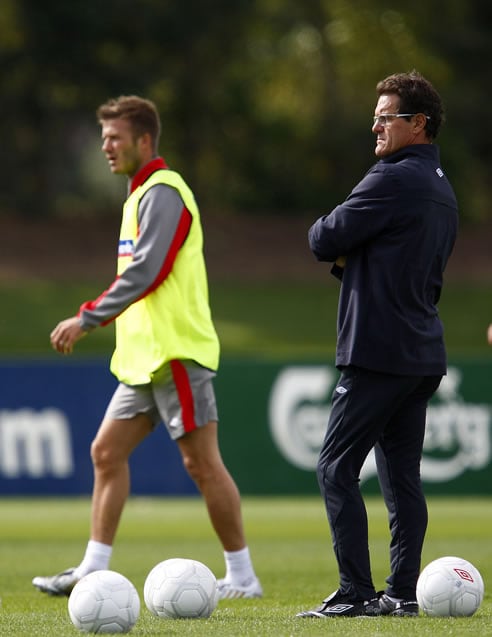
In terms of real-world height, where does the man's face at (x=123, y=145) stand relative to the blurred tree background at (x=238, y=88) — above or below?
below

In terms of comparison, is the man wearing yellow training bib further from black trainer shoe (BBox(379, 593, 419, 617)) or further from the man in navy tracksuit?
black trainer shoe (BBox(379, 593, 419, 617))

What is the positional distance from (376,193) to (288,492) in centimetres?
962

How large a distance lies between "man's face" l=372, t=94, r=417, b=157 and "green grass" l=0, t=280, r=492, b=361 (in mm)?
21520

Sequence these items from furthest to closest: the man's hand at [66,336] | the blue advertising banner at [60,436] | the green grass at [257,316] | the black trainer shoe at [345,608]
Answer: the green grass at [257,316]
the blue advertising banner at [60,436]
the man's hand at [66,336]
the black trainer shoe at [345,608]

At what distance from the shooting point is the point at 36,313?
103 feet

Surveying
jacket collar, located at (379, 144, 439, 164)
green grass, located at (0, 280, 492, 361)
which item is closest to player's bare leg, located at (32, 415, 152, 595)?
jacket collar, located at (379, 144, 439, 164)

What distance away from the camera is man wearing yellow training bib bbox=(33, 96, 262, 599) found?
301 inches

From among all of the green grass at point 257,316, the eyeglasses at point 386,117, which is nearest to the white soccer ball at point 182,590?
the eyeglasses at point 386,117

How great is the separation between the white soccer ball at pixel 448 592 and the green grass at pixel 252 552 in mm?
89

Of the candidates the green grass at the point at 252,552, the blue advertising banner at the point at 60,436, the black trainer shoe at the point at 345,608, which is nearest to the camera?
the green grass at the point at 252,552

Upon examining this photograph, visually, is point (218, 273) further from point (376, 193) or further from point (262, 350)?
point (376, 193)

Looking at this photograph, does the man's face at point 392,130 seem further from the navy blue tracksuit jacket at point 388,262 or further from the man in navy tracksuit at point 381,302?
the navy blue tracksuit jacket at point 388,262

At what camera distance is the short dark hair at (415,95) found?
6293 mm

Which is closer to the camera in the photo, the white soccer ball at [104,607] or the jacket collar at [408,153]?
the white soccer ball at [104,607]
